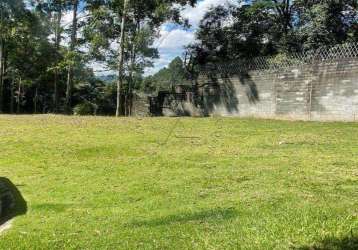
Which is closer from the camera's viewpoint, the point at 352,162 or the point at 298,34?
the point at 352,162

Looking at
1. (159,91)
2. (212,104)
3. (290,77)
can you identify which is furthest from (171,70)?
→ (290,77)

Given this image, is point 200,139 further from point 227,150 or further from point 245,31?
point 245,31

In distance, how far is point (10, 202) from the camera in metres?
6.72

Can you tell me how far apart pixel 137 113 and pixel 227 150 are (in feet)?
50.8

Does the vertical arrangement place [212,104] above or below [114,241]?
above

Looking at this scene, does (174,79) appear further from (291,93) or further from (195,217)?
(195,217)

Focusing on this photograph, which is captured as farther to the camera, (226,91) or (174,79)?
(174,79)

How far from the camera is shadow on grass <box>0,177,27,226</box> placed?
6164 mm

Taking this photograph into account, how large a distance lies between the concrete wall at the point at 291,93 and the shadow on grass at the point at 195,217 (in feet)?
31.9

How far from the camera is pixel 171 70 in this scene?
1009 inches

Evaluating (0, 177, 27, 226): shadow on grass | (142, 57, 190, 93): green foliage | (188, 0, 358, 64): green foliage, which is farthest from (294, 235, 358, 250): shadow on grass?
(142, 57, 190, 93): green foliage

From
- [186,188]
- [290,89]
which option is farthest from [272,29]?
[186,188]

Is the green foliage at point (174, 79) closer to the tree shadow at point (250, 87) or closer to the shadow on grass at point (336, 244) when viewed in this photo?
the tree shadow at point (250, 87)

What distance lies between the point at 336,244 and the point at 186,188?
2.84 meters
